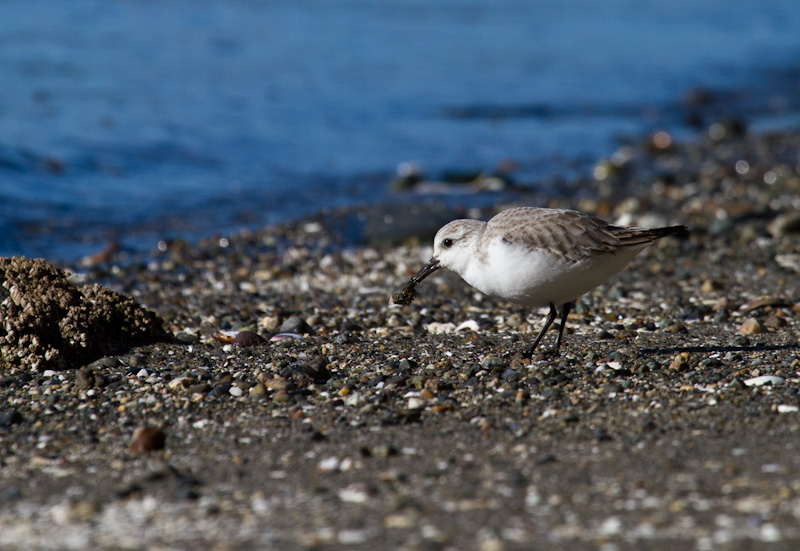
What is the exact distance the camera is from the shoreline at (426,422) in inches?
126

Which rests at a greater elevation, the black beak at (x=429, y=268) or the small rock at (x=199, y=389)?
the black beak at (x=429, y=268)

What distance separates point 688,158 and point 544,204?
3.32 m

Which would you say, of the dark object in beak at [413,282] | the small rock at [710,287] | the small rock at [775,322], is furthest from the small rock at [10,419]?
the small rock at [710,287]

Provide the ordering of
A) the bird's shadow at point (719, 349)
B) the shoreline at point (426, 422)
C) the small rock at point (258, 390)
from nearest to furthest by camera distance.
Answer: the shoreline at point (426, 422)
the small rock at point (258, 390)
the bird's shadow at point (719, 349)

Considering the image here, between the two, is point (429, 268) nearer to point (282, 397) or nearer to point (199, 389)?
point (282, 397)

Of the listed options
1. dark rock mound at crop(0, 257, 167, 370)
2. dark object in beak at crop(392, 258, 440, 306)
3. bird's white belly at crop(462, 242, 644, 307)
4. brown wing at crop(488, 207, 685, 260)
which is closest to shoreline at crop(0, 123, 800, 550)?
dark rock mound at crop(0, 257, 167, 370)

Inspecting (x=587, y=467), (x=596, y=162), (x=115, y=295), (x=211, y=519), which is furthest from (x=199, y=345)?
(x=596, y=162)

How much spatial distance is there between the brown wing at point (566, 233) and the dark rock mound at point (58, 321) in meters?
2.20

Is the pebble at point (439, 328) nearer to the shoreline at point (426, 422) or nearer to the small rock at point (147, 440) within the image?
the shoreline at point (426, 422)

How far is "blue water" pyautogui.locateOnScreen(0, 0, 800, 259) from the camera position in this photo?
411 inches

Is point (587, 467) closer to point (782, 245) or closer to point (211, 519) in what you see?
point (211, 519)

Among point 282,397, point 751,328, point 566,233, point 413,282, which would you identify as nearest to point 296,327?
point 413,282

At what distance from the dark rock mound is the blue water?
331 centimetres

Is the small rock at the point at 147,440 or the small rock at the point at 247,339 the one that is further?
the small rock at the point at 247,339
